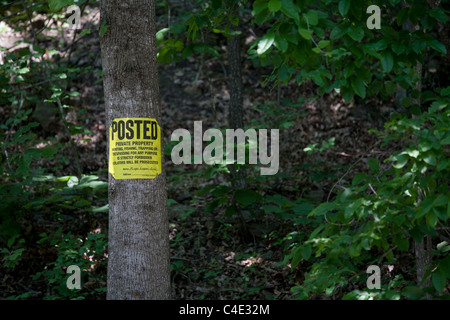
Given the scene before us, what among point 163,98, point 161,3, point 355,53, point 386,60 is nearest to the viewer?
point 355,53

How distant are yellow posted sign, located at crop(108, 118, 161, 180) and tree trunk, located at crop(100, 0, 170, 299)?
0.04 meters

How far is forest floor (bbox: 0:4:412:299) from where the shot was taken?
4469 millimetres

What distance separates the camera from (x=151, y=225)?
267 centimetres

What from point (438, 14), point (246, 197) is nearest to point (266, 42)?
point (438, 14)

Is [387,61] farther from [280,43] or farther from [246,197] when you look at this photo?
[246,197]

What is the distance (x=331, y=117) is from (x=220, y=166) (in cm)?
412

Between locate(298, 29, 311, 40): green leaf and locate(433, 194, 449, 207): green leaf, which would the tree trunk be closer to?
locate(298, 29, 311, 40): green leaf

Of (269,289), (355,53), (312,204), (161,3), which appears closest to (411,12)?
(355,53)

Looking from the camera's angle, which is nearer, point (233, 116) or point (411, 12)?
Answer: point (411, 12)

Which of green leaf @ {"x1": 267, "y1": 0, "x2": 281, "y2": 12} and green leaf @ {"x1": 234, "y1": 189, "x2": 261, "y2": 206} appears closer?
green leaf @ {"x1": 267, "y1": 0, "x2": 281, "y2": 12}

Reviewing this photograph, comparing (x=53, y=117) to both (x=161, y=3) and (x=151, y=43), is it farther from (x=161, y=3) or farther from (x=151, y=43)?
(x=151, y=43)

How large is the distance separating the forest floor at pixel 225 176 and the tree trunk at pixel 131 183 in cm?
95

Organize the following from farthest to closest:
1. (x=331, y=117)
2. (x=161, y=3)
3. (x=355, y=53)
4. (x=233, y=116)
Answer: (x=161, y=3) → (x=331, y=117) → (x=233, y=116) → (x=355, y=53)

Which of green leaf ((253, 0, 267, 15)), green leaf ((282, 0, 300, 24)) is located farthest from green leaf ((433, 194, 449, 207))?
green leaf ((253, 0, 267, 15))
